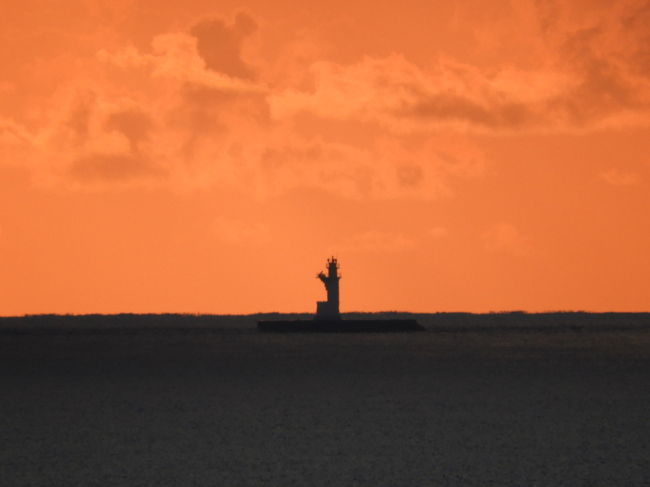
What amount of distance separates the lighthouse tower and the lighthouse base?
0.63 m

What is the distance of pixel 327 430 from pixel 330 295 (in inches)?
2644

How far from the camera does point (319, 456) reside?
1848 centimetres

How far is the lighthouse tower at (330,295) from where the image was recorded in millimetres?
86062

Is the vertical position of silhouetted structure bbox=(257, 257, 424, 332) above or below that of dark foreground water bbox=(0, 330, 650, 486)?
above

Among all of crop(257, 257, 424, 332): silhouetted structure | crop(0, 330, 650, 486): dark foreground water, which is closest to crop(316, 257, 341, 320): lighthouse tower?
crop(257, 257, 424, 332): silhouetted structure

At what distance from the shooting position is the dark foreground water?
16.7 metres

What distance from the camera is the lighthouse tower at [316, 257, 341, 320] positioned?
3388 inches

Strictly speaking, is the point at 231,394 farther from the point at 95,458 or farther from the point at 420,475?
the point at 420,475

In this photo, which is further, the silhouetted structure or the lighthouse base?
the lighthouse base

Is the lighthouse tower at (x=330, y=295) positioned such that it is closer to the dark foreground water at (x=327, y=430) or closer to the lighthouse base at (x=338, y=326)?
the lighthouse base at (x=338, y=326)

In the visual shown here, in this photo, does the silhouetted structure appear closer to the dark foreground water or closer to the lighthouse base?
the lighthouse base

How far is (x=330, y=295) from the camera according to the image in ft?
293

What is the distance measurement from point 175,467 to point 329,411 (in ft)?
29.7

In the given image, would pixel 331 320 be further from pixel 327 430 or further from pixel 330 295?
pixel 327 430
